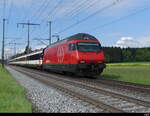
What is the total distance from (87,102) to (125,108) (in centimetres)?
167

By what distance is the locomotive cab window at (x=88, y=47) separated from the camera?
20744mm

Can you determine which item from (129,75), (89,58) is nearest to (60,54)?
(89,58)

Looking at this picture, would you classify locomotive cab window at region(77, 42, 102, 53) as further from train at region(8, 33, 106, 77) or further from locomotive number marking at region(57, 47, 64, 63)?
locomotive number marking at region(57, 47, 64, 63)

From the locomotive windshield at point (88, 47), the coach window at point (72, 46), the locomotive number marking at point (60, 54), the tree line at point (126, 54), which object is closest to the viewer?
the locomotive windshield at point (88, 47)

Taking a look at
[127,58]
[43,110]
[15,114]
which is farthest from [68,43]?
[127,58]

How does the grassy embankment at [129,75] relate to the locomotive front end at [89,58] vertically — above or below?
below

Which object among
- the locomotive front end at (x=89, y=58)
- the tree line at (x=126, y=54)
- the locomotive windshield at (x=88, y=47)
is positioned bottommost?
the locomotive front end at (x=89, y=58)

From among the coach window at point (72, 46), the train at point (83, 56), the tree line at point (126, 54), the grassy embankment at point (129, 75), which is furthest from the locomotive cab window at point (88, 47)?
the tree line at point (126, 54)

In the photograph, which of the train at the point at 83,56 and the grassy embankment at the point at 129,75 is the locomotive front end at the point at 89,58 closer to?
the train at the point at 83,56

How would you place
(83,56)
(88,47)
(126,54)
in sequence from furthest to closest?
1. (126,54)
2. (88,47)
3. (83,56)

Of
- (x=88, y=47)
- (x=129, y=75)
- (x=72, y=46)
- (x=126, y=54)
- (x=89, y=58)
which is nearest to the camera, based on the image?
(x=89, y=58)

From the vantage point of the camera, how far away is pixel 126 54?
128 metres

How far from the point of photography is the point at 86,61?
66.6 ft

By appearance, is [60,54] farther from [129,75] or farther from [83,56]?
[129,75]
